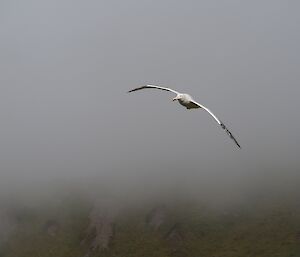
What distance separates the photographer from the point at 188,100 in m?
45.5
